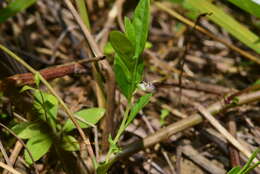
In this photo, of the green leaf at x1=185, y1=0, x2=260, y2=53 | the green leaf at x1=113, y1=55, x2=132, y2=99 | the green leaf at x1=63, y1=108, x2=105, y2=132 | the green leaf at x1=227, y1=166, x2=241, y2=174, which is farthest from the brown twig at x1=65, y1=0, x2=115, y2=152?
the green leaf at x1=185, y1=0, x2=260, y2=53

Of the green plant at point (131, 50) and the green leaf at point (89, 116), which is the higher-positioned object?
the green plant at point (131, 50)

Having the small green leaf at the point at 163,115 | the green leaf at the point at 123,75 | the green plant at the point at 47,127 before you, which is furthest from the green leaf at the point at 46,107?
the small green leaf at the point at 163,115

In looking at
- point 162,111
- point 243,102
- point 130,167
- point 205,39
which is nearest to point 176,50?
point 205,39

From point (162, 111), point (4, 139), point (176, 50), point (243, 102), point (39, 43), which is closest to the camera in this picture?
point (4, 139)

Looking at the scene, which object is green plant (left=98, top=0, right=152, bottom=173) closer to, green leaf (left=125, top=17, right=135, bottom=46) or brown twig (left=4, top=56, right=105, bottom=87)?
green leaf (left=125, top=17, right=135, bottom=46)

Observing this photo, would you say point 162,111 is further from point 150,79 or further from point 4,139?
point 4,139

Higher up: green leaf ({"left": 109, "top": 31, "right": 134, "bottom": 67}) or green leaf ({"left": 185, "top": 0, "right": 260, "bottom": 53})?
green leaf ({"left": 109, "top": 31, "right": 134, "bottom": 67})

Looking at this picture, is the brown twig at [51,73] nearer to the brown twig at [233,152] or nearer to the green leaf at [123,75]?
the green leaf at [123,75]
